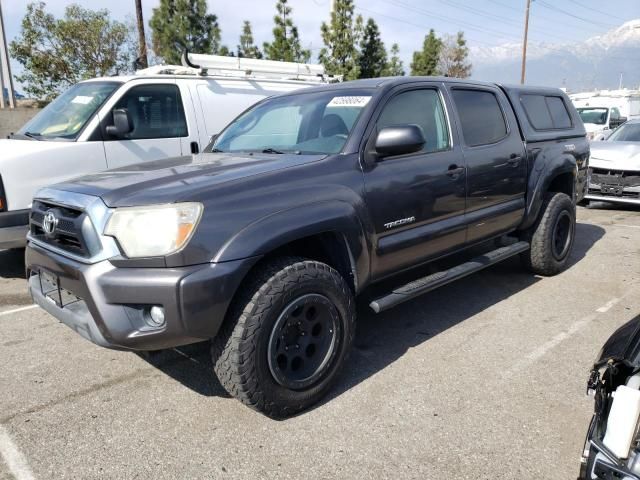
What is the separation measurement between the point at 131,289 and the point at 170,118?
409cm

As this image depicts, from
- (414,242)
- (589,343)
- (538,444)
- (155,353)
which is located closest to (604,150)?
(589,343)

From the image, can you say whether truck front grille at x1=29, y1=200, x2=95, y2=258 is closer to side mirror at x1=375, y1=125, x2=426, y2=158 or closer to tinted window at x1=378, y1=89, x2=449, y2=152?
side mirror at x1=375, y1=125, x2=426, y2=158

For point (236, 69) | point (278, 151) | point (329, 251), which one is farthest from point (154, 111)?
point (329, 251)

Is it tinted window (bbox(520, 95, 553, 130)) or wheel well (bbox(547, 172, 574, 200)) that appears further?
wheel well (bbox(547, 172, 574, 200))

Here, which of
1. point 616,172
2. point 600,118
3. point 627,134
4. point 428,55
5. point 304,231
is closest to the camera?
point 304,231

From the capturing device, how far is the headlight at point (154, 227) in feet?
7.93

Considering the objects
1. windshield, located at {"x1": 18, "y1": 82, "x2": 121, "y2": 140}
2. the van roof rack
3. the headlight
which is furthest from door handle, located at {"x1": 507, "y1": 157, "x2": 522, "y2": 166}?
windshield, located at {"x1": 18, "y1": 82, "x2": 121, "y2": 140}

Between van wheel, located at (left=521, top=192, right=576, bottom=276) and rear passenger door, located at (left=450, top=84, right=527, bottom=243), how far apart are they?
43 cm

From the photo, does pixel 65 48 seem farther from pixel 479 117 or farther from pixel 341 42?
Answer: pixel 479 117

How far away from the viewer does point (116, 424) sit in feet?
9.05

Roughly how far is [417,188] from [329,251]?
2.61 feet

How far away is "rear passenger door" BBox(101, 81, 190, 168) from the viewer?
5.45 meters

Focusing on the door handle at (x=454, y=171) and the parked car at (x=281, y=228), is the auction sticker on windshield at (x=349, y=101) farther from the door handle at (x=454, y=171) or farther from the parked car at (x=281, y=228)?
the door handle at (x=454, y=171)

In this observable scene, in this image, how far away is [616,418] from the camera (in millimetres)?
1629
